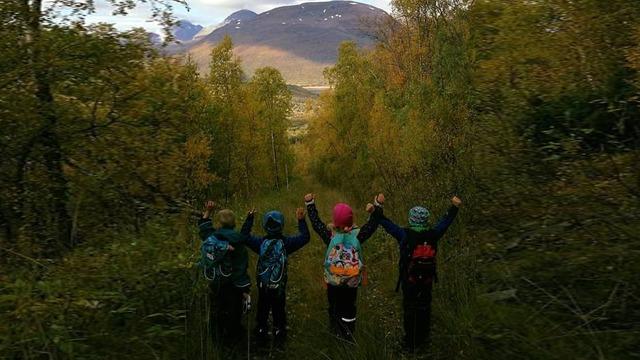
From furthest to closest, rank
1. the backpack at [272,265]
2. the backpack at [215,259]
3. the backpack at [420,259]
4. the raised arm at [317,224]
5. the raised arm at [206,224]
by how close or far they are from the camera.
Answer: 1. the raised arm at [206,224]
2. the raised arm at [317,224]
3. the backpack at [272,265]
4. the backpack at [215,259]
5. the backpack at [420,259]

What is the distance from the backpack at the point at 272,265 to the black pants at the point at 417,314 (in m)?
1.67

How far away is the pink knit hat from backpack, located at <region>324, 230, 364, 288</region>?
110 mm

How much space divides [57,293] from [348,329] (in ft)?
10.6

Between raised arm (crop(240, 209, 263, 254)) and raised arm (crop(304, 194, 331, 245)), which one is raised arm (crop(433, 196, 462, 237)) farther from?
raised arm (crop(240, 209, 263, 254))

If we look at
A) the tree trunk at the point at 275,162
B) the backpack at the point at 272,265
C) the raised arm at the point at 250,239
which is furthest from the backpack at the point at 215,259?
the tree trunk at the point at 275,162

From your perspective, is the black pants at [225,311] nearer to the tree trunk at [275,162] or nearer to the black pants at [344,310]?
the black pants at [344,310]

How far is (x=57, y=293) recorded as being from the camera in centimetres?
390

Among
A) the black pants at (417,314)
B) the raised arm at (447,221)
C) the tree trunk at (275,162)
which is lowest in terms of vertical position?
the tree trunk at (275,162)

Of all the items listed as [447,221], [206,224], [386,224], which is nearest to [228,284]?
[206,224]

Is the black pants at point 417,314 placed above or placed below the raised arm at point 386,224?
below

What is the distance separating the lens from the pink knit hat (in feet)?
18.3

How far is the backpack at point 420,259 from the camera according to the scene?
534 centimetres

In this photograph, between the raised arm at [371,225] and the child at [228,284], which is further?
the raised arm at [371,225]

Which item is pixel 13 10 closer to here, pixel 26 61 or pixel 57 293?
pixel 26 61
